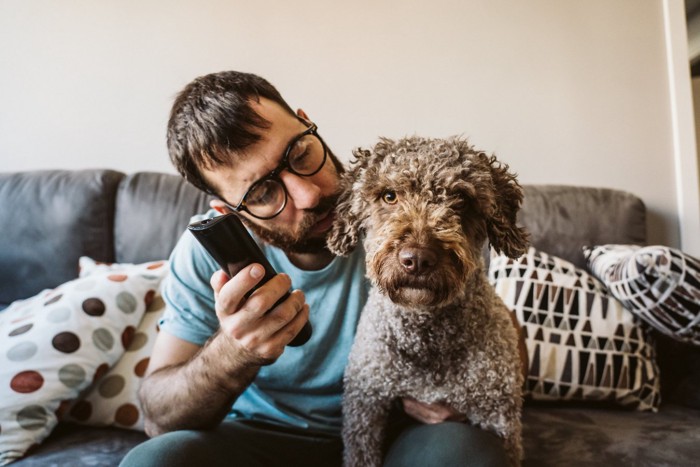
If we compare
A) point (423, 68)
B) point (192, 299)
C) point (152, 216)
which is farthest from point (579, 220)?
point (152, 216)

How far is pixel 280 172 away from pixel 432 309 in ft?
1.50

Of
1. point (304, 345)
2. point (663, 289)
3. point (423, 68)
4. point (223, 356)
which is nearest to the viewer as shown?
point (223, 356)

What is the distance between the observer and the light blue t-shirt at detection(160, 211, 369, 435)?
111cm

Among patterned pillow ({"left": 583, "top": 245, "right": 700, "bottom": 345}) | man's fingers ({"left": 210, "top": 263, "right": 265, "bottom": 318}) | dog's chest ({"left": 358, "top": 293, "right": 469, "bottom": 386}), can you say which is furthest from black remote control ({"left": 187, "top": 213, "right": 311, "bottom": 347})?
patterned pillow ({"left": 583, "top": 245, "right": 700, "bottom": 345})

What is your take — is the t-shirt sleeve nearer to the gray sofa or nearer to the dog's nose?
the dog's nose

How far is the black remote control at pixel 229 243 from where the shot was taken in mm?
743

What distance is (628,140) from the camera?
206 cm

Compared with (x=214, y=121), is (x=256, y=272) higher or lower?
lower

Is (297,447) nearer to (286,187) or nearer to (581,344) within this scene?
(286,187)

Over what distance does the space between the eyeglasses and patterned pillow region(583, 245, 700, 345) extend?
1.03 m

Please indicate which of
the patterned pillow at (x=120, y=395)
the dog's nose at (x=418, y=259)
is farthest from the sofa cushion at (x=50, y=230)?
the dog's nose at (x=418, y=259)

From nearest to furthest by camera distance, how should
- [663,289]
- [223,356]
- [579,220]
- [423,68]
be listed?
[223,356] < [663,289] < [579,220] < [423,68]

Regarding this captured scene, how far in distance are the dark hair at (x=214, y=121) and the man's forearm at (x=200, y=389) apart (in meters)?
0.43

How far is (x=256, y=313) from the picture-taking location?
78cm
